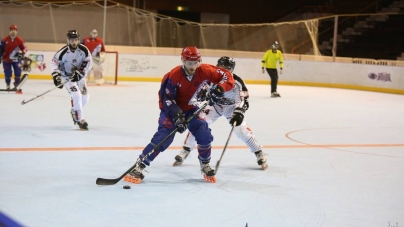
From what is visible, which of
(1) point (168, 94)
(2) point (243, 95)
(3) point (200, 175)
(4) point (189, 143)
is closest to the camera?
(1) point (168, 94)

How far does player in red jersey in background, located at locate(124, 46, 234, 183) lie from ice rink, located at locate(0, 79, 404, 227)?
23 centimetres

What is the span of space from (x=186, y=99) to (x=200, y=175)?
2.73 feet

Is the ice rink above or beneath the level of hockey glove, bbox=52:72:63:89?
beneath

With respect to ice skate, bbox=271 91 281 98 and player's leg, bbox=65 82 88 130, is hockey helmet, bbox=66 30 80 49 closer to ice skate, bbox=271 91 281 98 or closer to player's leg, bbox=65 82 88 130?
player's leg, bbox=65 82 88 130

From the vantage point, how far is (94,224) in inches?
165

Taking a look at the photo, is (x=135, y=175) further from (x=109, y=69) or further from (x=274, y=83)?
(x=109, y=69)

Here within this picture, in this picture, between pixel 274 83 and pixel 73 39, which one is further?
pixel 274 83

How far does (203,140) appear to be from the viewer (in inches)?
223

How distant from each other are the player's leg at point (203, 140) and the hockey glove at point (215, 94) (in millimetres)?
273

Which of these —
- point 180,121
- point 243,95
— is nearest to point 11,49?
point 243,95

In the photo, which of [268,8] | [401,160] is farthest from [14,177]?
[268,8]

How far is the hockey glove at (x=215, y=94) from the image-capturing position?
5632 mm

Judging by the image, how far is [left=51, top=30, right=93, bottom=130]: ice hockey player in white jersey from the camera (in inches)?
344

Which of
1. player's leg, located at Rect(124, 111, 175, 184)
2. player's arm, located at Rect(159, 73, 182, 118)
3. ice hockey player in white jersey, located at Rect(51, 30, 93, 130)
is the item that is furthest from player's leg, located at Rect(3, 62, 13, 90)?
player's arm, located at Rect(159, 73, 182, 118)
